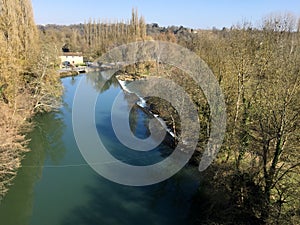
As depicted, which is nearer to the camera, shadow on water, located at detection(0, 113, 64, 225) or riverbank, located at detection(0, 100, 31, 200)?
shadow on water, located at detection(0, 113, 64, 225)

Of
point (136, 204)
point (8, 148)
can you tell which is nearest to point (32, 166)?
point (8, 148)

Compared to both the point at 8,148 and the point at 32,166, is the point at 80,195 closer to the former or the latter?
the point at 8,148

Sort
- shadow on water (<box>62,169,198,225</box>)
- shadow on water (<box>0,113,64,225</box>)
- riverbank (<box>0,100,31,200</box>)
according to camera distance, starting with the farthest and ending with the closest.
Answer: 1. riverbank (<box>0,100,31,200</box>)
2. shadow on water (<box>0,113,64,225</box>)
3. shadow on water (<box>62,169,198,225</box>)

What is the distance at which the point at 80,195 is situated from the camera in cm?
1014

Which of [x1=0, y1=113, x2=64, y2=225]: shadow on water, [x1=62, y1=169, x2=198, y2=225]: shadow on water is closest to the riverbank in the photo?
[x1=0, y1=113, x2=64, y2=225]: shadow on water

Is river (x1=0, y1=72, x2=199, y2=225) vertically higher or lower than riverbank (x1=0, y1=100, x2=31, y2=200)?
lower

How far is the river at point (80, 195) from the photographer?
8.97m

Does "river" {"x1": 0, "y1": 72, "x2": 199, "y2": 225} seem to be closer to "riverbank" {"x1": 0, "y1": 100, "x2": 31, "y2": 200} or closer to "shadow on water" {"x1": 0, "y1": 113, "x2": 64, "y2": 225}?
"shadow on water" {"x1": 0, "y1": 113, "x2": 64, "y2": 225}

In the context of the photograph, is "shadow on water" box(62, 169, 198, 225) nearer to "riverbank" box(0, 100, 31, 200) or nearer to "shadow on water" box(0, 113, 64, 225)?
"shadow on water" box(0, 113, 64, 225)

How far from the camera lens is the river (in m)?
8.97

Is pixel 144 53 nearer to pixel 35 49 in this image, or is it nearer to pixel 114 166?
pixel 35 49

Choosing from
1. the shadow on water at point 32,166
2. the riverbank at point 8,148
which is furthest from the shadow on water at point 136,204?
the riverbank at point 8,148

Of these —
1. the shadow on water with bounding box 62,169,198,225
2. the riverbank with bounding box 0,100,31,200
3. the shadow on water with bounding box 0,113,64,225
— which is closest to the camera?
the shadow on water with bounding box 62,169,198,225

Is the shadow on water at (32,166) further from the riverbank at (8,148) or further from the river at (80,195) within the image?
the riverbank at (8,148)
